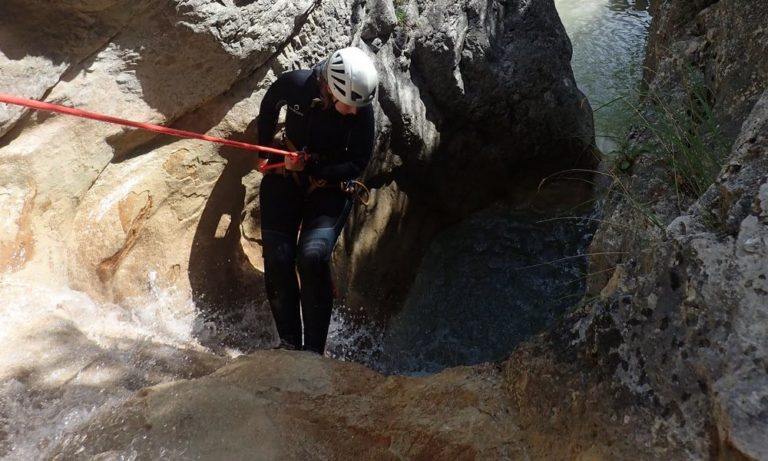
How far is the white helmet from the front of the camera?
3.15 m

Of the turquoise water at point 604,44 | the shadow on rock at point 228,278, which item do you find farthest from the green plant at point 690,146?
the turquoise water at point 604,44

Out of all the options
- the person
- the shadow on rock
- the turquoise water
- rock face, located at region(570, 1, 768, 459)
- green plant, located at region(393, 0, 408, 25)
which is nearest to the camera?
rock face, located at region(570, 1, 768, 459)

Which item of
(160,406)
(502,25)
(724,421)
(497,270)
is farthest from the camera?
(497,270)

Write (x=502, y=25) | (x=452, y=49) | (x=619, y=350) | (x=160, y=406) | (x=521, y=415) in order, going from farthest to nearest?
(x=502, y=25), (x=452, y=49), (x=160, y=406), (x=521, y=415), (x=619, y=350)

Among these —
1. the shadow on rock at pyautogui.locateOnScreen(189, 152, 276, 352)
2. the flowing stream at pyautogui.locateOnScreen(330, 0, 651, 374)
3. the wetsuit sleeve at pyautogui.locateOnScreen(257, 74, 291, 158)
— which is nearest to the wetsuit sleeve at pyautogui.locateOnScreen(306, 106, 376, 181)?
the wetsuit sleeve at pyautogui.locateOnScreen(257, 74, 291, 158)

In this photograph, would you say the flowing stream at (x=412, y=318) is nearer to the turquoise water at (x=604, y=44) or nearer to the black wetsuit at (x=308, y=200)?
the turquoise water at (x=604, y=44)

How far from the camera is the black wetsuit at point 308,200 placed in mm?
3412

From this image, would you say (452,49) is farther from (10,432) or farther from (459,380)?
(10,432)

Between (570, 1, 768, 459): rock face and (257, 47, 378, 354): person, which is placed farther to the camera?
(257, 47, 378, 354): person

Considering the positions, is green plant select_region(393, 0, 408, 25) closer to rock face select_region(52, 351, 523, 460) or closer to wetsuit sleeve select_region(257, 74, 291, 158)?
wetsuit sleeve select_region(257, 74, 291, 158)

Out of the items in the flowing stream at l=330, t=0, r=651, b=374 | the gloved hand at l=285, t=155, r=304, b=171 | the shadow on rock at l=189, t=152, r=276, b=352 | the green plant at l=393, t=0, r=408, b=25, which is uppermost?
the green plant at l=393, t=0, r=408, b=25

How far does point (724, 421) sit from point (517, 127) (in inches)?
188

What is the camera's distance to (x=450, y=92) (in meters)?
5.50

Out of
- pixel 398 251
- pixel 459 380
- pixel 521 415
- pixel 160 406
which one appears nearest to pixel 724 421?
pixel 521 415
